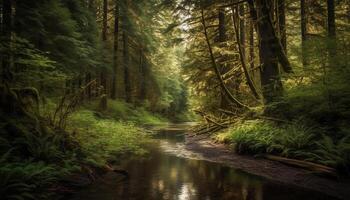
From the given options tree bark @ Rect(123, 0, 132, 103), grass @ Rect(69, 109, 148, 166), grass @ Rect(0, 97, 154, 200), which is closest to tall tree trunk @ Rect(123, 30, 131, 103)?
tree bark @ Rect(123, 0, 132, 103)

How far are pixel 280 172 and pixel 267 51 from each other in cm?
671

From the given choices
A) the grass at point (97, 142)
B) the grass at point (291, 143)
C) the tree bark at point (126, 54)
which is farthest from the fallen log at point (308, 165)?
the tree bark at point (126, 54)

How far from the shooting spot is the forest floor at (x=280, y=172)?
7.24 m

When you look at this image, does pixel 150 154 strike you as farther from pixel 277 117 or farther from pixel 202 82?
pixel 202 82

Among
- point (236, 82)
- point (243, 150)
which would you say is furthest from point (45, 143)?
point (236, 82)

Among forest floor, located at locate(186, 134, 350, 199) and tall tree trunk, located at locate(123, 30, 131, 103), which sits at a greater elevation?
tall tree trunk, located at locate(123, 30, 131, 103)

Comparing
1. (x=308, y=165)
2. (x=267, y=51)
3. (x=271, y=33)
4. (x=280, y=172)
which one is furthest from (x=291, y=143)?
(x=271, y=33)

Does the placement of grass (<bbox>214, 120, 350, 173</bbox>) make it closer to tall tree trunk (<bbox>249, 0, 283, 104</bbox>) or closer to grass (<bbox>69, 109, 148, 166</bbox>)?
tall tree trunk (<bbox>249, 0, 283, 104</bbox>)

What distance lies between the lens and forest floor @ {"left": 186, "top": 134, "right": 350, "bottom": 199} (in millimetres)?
7239

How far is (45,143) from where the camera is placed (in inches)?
324

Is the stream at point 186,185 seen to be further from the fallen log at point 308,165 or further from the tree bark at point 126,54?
the tree bark at point 126,54

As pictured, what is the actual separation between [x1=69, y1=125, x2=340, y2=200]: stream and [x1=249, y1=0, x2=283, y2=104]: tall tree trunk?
15.5ft

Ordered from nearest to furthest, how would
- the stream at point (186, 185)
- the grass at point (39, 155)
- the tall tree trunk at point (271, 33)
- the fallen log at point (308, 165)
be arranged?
the grass at point (39, 155)
the stream at point (186, 185)
the fallen log at point (308, 165)
the tall tree trunk at point (271, 33)

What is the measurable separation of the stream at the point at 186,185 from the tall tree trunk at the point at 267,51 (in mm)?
4732
